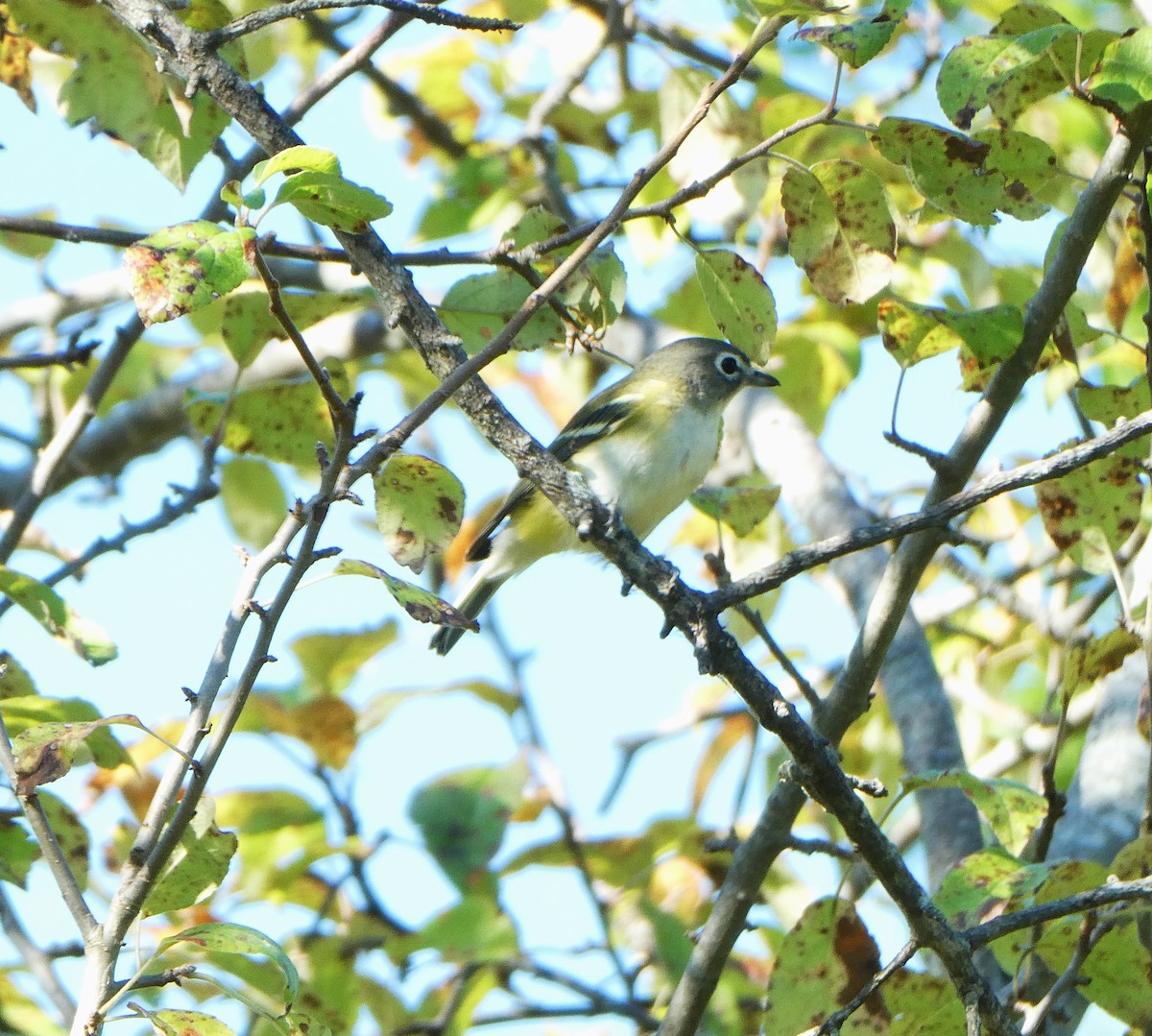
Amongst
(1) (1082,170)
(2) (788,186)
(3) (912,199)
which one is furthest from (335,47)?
(2) (788,186)

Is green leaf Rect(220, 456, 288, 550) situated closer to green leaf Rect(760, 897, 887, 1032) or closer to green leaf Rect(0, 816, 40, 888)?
green leaf Rect(0, 816, 40, 888)

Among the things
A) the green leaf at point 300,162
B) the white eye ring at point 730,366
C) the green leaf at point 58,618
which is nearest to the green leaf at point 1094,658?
the green leaf at point 300,162

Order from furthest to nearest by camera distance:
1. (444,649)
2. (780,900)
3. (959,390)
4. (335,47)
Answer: (335,47)
(444,649)
(780,900)
(959,390)

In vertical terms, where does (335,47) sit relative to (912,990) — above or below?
above

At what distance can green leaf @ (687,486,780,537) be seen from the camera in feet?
9.23

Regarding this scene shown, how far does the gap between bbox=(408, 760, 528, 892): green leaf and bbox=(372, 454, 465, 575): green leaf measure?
1659 millimetres

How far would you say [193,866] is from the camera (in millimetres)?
2000

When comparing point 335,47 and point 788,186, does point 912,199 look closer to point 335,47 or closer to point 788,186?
point 335,47

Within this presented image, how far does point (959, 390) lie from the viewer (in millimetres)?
2590

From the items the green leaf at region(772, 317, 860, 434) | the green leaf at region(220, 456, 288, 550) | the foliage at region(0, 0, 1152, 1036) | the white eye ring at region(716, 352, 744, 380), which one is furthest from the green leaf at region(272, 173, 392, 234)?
the white eye ring at region(716, 352, 744, 380)

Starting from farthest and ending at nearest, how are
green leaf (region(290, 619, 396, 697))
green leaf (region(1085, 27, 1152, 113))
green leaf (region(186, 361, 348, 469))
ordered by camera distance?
green leaf (region(290, 619, 396, 697)) < green leaf (region(186, 361, 348, 469)) < green leaf (region(1085, 27, 1152, 113))

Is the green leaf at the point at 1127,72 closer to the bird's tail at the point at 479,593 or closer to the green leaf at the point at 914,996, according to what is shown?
the green leaf at the point at 914,996

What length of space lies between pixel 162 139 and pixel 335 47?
9.14 feet

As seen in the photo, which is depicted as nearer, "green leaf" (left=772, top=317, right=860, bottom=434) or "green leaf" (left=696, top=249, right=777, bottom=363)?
"green leaf" (left=696, top=249, right=777, bottom=363)
